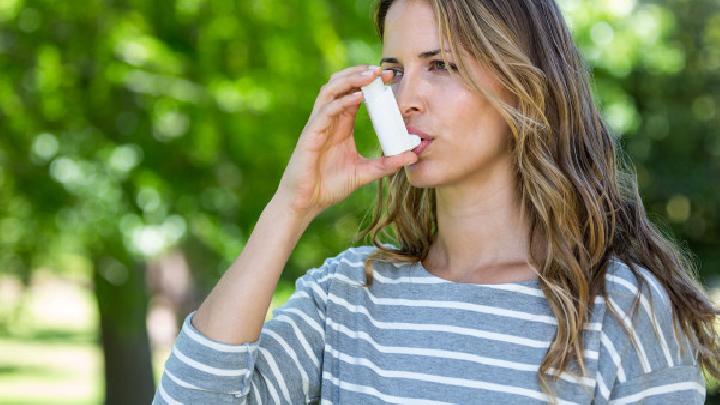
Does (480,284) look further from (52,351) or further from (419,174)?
(52,351)

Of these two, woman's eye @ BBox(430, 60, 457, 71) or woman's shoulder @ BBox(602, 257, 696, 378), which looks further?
woman's eye @ BBox(430, 60, 457, 71)

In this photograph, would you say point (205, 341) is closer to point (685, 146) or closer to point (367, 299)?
point (367, 299)

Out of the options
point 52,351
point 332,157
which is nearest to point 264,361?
point 332,157

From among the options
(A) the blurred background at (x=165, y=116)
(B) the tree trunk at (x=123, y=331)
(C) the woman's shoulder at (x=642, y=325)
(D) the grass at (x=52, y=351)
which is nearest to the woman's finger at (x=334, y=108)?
(C) the woman's shoulder at (x=642, y=325)

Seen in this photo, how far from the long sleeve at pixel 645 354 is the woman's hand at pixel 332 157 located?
45 centimetres

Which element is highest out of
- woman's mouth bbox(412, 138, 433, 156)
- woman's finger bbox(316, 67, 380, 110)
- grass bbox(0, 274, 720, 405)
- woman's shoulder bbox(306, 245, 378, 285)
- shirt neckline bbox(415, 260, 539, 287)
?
woman's finger bbox(316, 67, 380, 110)

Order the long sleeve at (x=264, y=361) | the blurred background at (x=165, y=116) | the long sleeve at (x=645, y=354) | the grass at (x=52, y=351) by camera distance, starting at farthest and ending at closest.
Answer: the grass at (x=52, y=351) → the blurred background at (x=165, y=116) → the long sleeve at (x=264, y=361) → the long sleeve at (x=645, y=354)

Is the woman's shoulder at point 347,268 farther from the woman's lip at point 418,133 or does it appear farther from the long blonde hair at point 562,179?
the woman's lip at point 418,133

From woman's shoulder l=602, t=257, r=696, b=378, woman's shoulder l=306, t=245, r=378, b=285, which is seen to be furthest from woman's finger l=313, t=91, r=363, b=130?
woman's shoulder l=602, t=257, r=696, b=378

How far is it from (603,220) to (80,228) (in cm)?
376

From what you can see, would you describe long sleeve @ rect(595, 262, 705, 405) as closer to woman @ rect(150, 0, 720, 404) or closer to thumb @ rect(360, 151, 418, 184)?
woman @ rect(150, 0, 720, 404)

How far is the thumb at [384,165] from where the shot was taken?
6.33ft

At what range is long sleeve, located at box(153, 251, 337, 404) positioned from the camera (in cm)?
188

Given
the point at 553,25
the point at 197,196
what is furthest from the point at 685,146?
the point at 553,25
